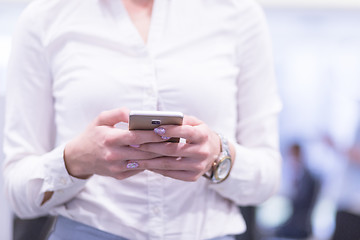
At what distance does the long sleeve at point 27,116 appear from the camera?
822 millimetres

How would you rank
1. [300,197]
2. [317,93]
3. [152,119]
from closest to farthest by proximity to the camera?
1. [152,119]
2. [300,197]
3. [317,93]

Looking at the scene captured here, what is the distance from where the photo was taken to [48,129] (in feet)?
2.88

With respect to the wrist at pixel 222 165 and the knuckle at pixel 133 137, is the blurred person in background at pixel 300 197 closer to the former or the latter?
the wrist at pixel 222 165

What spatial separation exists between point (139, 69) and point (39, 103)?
0.22 metres

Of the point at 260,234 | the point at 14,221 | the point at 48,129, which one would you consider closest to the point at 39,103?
Answer: the point at 48,129

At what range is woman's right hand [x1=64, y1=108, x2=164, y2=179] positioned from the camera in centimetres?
64

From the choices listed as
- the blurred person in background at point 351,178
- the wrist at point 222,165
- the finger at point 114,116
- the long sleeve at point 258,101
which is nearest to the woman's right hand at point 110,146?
the finger at point 114,116

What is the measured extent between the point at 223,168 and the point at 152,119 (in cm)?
22

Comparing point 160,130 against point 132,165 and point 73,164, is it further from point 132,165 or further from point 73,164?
point 73,164


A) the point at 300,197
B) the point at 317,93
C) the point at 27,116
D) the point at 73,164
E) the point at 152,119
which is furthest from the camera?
the point at 317,93

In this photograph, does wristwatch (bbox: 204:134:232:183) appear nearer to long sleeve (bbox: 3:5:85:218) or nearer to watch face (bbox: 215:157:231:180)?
watch face (bbox: 215:157:231:180)

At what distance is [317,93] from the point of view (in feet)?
16.3

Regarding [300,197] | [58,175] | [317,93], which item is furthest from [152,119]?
[317,93]

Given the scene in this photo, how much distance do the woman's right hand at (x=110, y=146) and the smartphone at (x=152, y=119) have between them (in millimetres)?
14
